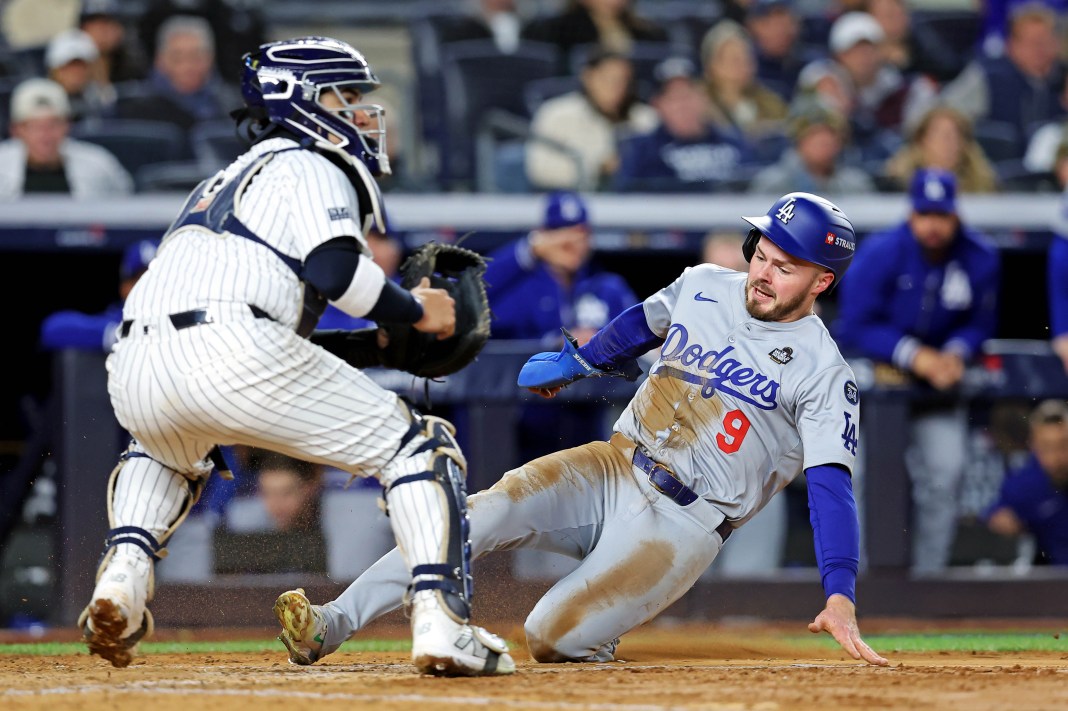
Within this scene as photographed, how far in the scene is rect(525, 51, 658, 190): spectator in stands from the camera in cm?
871

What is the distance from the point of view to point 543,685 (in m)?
3.85

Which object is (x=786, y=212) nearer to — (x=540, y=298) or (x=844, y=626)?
(x=844, y=626)

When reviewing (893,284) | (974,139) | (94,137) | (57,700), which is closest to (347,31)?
(94,137)

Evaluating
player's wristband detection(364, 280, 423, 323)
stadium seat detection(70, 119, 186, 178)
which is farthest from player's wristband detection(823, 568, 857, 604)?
stadium seat detection(70, 119, 186, 178)

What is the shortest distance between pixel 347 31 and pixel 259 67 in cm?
695

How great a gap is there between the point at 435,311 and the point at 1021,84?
710 centimetres

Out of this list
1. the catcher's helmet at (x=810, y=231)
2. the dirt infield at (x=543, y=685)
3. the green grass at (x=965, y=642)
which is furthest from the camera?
the green grass at (x=965, y=642)

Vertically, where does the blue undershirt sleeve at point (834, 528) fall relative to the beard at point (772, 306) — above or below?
below

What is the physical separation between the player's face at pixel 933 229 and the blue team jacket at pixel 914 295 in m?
0.05

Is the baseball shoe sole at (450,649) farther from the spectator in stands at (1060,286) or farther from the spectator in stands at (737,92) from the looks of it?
the spectator in stands at (737,92)

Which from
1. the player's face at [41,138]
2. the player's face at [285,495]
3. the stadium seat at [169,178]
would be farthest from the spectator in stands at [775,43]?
the player's face at [285,495]

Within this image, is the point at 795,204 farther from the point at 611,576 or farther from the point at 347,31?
the point at 347,31

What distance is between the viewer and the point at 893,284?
7.31m

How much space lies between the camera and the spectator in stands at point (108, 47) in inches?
371
